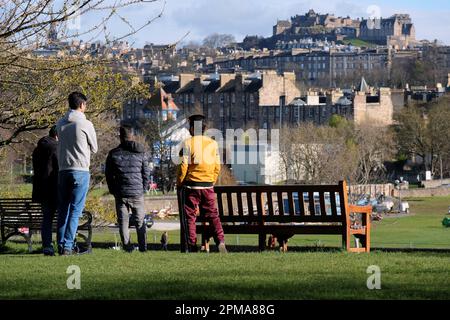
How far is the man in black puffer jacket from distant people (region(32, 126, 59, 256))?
720 millimetres

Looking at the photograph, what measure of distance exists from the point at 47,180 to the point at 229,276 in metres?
5.00

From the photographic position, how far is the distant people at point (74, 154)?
1488 cm

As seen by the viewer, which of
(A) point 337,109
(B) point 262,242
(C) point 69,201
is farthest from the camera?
(A) point 337,109

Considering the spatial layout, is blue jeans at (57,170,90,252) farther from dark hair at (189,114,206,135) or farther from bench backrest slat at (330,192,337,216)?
bench backrest slat at (330,192,337,216)

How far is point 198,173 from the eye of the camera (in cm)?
1576

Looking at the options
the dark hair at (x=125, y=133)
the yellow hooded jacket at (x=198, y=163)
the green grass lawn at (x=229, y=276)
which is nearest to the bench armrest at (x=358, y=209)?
the green grass lawn at (x=229, y=276)

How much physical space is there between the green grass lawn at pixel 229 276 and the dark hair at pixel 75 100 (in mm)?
1840

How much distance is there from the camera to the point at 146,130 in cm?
10081

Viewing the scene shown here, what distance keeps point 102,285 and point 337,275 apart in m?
2.28

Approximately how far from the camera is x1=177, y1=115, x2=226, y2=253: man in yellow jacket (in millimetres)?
15688

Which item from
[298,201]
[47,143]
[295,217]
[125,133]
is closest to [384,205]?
[298,201]

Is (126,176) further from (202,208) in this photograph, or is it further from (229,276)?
(229,276)

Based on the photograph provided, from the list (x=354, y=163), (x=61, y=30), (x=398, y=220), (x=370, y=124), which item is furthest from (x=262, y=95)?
(x=61, y=30)
